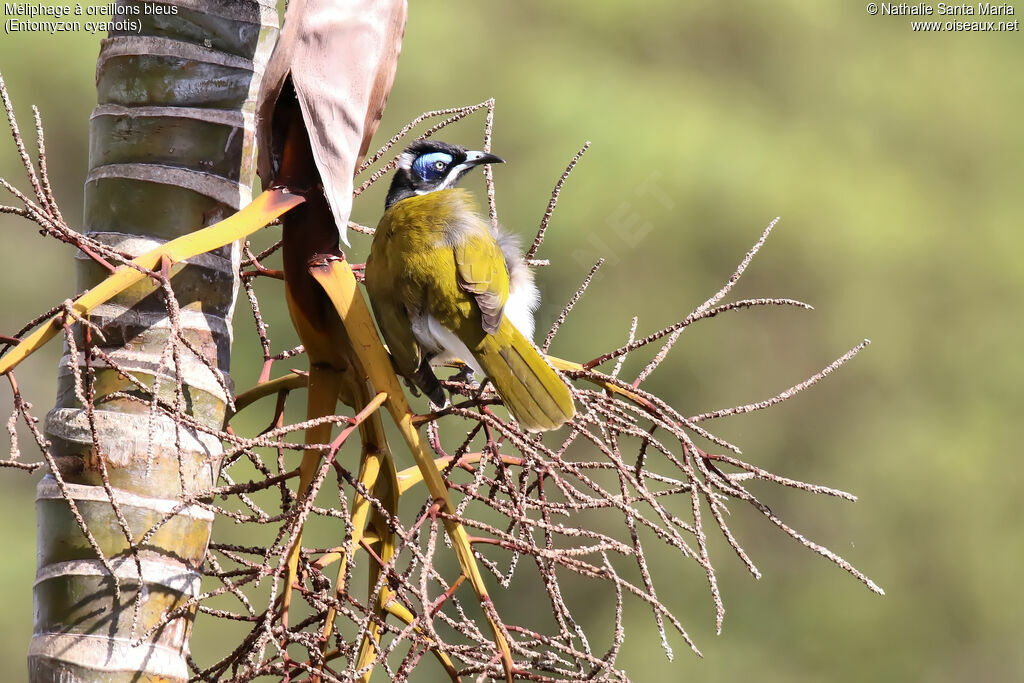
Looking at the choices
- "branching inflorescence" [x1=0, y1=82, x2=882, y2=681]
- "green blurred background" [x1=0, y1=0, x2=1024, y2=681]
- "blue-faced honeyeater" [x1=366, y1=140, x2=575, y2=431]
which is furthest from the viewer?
"green blurred background" [x1=0, y1=0, x2=1024, y2=681]

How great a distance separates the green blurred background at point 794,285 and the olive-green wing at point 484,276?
15.7ft

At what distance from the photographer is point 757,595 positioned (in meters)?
7.34

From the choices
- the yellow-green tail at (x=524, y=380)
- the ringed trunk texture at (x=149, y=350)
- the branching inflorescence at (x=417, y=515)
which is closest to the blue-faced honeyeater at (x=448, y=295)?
the yellow-green tail at (x=524, y=380)

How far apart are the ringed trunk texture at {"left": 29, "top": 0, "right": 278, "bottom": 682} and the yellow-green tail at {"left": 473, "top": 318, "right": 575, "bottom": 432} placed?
51 cm

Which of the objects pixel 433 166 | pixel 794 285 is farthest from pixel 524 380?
pixel 794 285

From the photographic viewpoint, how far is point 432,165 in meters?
3.04

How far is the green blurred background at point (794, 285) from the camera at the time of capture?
7277 millimetres

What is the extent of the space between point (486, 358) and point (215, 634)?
5.85 metres

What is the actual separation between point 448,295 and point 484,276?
85 mm

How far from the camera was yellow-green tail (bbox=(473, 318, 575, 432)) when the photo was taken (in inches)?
79.4

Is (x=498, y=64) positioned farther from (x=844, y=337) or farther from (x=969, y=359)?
(x=969, y=359)

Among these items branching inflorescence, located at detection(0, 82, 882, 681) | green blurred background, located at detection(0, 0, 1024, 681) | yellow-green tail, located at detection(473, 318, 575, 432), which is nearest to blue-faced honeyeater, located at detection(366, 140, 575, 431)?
yellow-green tail, located at detection(473, 318, 575, 432)

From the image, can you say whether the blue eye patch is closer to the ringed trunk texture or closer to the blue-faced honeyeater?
the blue-faced honeyeater

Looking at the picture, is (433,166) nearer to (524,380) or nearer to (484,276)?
(484,276)
